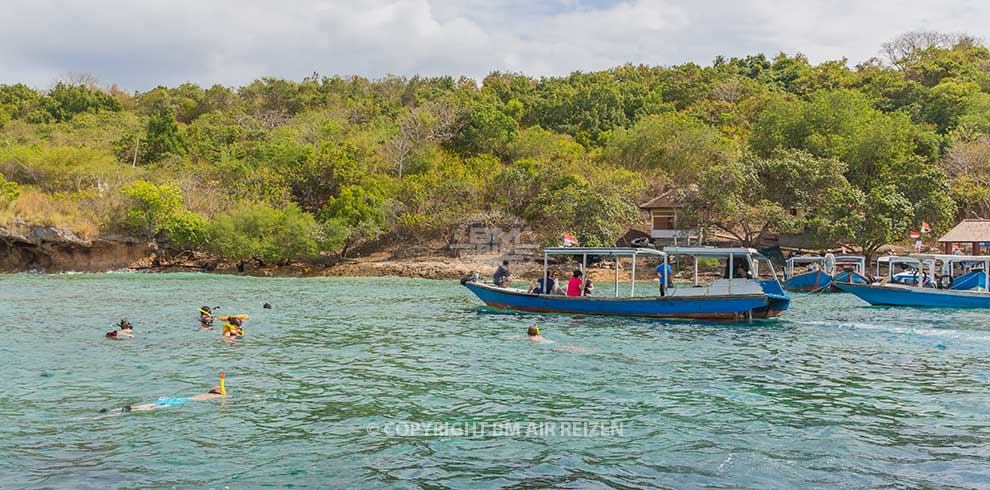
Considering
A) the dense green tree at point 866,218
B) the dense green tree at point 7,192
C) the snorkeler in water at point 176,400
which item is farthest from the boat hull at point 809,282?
the dense green tree at point 7,192

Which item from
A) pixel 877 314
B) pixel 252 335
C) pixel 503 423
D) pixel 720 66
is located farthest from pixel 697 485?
pixel 720 66

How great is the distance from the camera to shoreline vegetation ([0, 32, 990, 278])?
43281mm

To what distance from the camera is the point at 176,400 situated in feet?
35.8

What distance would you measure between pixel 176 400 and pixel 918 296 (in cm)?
2636

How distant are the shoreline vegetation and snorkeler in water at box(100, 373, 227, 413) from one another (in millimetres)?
32074

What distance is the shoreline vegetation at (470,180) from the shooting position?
43.3 meters

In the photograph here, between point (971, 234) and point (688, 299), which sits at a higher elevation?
point (971, 234)

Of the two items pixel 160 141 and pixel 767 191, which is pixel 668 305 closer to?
pixel 767 191

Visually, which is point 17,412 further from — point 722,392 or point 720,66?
point 720,66

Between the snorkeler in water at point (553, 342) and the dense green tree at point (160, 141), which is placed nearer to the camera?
the snorkeler in water at point (553, 342)

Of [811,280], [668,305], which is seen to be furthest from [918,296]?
[668,305]

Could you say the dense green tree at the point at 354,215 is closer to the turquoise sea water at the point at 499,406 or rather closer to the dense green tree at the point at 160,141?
the dense green tree at the point at 160,141

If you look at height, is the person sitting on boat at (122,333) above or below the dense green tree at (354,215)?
below

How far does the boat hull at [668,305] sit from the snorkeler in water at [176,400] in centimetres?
1303
